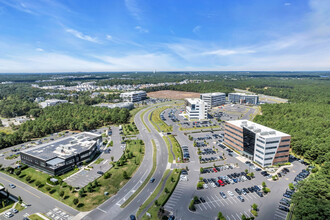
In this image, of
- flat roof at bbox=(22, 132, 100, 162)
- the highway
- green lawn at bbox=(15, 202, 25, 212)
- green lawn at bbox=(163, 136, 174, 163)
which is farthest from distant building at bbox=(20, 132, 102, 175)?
green lawn at bbox=(163, 136, 174, 163)

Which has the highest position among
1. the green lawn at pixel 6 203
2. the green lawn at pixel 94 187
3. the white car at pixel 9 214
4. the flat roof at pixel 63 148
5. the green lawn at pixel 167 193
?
the flat roof at pixel 63 148

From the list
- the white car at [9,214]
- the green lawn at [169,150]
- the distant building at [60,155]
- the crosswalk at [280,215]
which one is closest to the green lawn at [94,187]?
the distant building at [60,155]

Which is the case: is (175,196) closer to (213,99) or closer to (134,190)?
(134,190)

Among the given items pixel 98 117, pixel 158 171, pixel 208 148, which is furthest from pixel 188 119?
pixel 158 171

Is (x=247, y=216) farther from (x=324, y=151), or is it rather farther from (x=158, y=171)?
(x=324, y=151)

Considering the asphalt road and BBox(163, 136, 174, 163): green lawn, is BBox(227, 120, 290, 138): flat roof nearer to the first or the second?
BBox(163, 136, 174, 163): green lawn

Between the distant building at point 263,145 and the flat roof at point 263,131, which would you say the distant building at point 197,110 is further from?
the distant building at point 263,145
